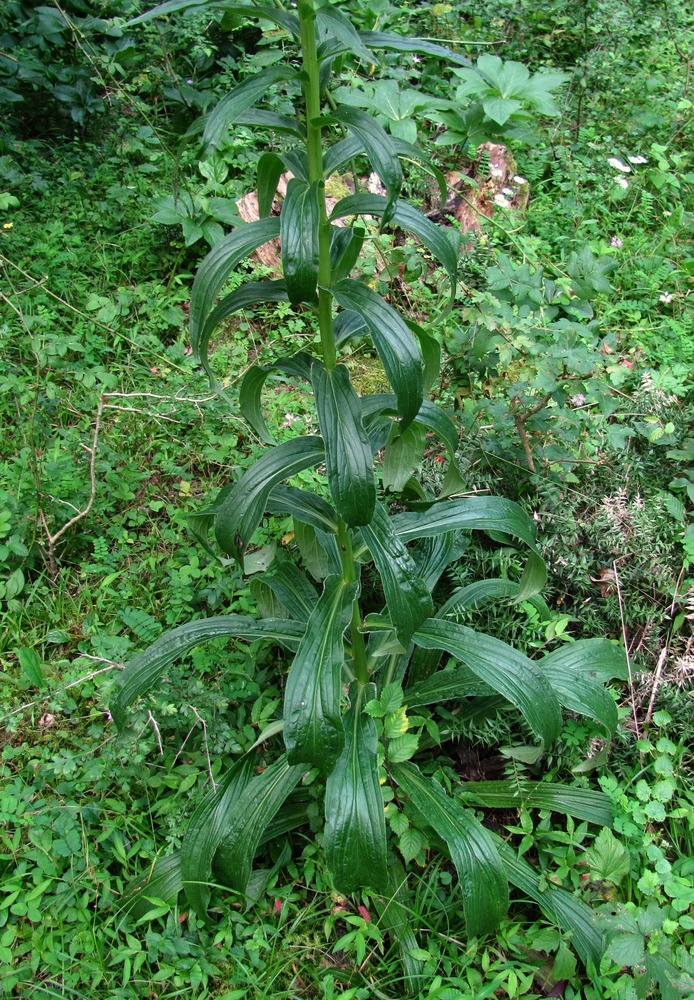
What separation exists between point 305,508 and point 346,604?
0.28 m

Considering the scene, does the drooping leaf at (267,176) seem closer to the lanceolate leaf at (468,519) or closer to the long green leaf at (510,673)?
the lanceolate leaf at (468,519)

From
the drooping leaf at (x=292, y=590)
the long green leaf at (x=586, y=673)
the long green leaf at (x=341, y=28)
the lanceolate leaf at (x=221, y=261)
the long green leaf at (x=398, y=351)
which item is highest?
the long green leaf at (x=341, y=28)

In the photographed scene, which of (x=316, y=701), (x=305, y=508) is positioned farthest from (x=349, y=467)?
(x=316, y=701)

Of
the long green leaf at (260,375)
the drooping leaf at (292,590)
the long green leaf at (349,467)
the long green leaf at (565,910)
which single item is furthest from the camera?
the drooping leaf at (292,590)

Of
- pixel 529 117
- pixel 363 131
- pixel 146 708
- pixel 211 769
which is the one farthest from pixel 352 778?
pixel 529 117

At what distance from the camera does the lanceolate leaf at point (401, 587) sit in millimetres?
1758

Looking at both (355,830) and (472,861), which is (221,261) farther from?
(472,861)

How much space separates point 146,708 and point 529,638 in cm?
119

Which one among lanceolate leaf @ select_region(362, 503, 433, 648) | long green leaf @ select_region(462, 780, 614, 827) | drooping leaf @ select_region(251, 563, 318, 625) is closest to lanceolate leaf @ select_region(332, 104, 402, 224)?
lanceolate leaf @ select_region(362, 503, 433, 648)

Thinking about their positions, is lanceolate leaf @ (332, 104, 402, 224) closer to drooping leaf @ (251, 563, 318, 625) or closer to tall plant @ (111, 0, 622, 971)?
tall plant @ (111, 0, 622, 971)

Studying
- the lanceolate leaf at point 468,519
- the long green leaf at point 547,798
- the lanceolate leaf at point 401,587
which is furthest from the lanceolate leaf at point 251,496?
the long green leaf at point 547,798

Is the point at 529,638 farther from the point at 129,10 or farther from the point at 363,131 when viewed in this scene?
the point at 129,10

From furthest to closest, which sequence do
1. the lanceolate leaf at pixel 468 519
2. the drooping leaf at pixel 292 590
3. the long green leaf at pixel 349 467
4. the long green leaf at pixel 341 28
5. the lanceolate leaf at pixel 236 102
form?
the drooping leaf at pixel 292 590, the lanceolate leaf at pixel 468 519, the long green leaf at pixel 349 467, the lanceolate leaf at pixel 236 102, the long green leaf at pixel 341 28

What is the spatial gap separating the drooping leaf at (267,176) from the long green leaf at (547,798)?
168 cm
